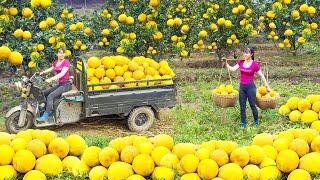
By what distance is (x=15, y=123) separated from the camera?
29.2 feet

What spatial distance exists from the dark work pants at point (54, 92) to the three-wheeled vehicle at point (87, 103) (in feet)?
0.28

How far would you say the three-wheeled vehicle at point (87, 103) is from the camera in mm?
8836

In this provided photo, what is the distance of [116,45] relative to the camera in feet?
43.9

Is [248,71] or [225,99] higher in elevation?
[248,71]

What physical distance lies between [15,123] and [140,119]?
7.15 feet

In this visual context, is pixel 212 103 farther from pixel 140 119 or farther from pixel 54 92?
pixel 54 92

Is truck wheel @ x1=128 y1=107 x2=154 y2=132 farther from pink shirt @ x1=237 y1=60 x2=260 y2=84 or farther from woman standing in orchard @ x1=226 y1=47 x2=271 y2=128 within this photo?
pink shirt @ x1=237 y1=60 x2=260 y2=84

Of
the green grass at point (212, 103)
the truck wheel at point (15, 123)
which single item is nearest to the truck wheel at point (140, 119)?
the green grass at point (212, 103)

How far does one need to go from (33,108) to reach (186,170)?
206 inches

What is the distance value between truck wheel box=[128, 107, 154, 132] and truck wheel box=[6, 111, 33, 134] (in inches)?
68.2

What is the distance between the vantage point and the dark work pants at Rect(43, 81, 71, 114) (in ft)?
29.3

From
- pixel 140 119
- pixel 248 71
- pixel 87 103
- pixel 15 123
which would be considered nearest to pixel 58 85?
pixel 87 103

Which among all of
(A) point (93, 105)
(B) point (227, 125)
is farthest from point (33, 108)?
(B) point (227, 125)

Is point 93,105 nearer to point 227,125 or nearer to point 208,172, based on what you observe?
point 227,125
